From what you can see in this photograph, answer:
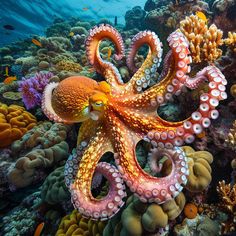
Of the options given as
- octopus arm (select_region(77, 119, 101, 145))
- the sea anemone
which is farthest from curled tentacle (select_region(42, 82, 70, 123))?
the sea anemone

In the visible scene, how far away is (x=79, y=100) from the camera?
2.68 metres

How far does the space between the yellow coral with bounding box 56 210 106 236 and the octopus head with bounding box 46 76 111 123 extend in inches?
77.0

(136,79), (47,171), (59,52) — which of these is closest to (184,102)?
(136,79)

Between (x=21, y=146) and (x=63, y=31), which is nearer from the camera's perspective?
(x=21, y=146)

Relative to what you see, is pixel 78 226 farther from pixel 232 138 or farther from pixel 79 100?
pixel 232 138

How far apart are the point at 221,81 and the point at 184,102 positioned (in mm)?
1829

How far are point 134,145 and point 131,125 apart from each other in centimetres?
24

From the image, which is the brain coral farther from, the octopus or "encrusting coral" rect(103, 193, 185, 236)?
"encrusting coral" rect(103, 193, 185, 236)

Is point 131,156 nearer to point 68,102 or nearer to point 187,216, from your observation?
point 68,102

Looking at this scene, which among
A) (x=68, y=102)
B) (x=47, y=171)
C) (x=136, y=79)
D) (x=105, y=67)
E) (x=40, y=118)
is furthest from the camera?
(x=40, y=118)

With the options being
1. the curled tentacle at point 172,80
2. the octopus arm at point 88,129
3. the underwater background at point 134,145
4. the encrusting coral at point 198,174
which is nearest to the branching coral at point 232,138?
the underwater background at point 134,145

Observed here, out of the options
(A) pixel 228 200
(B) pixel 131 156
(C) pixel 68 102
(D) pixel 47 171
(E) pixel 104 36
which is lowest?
(D) pixel 47 171

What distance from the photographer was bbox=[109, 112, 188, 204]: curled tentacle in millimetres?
2408

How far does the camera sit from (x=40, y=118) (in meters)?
6.56
